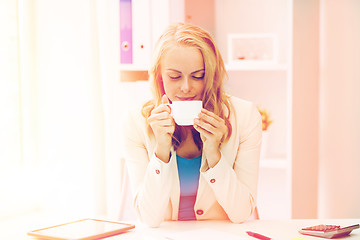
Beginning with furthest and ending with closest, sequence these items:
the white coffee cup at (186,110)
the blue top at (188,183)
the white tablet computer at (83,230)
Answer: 1. the blue top at (188,183)
2. the white coffee cup at (186,110)
3. the white tablet computer at (83,230)

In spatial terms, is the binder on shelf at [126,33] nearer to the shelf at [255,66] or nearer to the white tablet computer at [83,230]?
the shelf at [255,66]

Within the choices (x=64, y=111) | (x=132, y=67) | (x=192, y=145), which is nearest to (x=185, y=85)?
(x=192, y=145)

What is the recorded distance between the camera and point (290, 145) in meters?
2.14

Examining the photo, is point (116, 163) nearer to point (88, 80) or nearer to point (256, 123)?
point (88, 80)

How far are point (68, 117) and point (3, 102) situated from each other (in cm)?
35

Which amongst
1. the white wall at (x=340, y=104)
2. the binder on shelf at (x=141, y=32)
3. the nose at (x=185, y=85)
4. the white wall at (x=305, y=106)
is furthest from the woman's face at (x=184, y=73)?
the white wall at (x=340, y=104)

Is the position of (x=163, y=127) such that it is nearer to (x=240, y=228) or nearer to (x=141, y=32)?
(x=240, y=228)

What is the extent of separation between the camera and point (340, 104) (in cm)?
217

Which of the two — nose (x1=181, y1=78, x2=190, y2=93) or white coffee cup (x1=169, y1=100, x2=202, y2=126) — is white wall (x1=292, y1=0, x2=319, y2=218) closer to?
nose (x1=181, y1=78, x2=190, y2=93)

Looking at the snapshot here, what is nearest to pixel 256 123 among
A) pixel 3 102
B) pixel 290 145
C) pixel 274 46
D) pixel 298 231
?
pixel 298 231

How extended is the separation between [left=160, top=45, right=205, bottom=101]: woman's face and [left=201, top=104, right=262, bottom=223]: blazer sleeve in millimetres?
217

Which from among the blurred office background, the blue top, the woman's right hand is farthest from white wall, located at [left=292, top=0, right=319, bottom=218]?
the woman's right hand

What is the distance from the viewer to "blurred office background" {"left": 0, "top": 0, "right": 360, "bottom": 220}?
7.08 feet

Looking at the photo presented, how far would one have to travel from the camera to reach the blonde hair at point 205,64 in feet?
4.57
